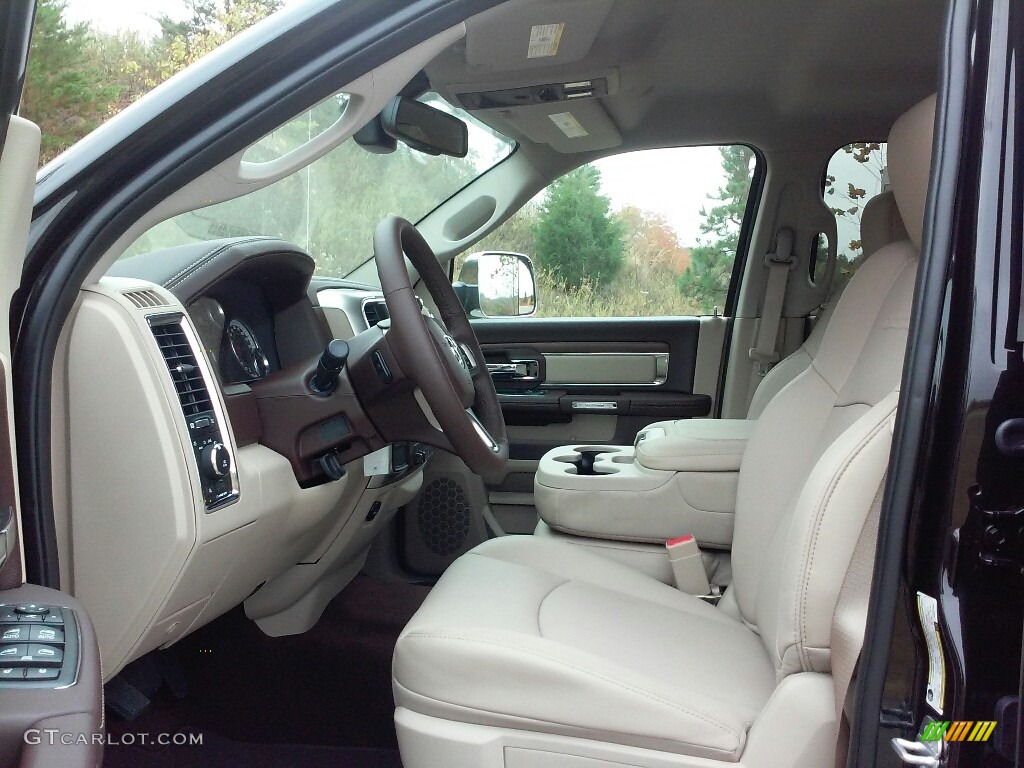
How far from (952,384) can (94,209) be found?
1035mm

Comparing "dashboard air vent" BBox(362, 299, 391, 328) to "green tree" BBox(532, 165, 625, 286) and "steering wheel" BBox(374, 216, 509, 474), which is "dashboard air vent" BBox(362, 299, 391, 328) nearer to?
"steering wheel" BBox(374, 216, 509, 474)

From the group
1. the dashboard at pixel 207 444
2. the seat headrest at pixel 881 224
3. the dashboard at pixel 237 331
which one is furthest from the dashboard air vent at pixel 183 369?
the seat headrest at pixel 881 224

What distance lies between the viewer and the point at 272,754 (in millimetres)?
1885

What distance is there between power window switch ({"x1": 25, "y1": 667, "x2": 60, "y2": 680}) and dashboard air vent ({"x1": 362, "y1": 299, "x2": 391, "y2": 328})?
134 centimetres

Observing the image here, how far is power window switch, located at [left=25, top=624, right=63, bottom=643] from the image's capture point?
2.78 ft

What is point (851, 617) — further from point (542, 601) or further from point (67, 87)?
point (67, 87)

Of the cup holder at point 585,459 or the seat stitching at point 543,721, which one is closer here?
the seat stitching at point 543,721

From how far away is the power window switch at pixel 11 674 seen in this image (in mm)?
793

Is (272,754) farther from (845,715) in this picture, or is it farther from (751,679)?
(845,715)

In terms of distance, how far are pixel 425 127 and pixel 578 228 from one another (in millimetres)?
873

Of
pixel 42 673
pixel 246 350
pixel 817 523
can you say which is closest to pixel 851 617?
pixel 817 523

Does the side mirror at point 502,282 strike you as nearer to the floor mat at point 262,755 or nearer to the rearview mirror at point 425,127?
the rearview mirror at point 425,127

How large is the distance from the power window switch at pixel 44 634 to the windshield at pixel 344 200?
0.84 meters

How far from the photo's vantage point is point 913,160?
4.26 feet
